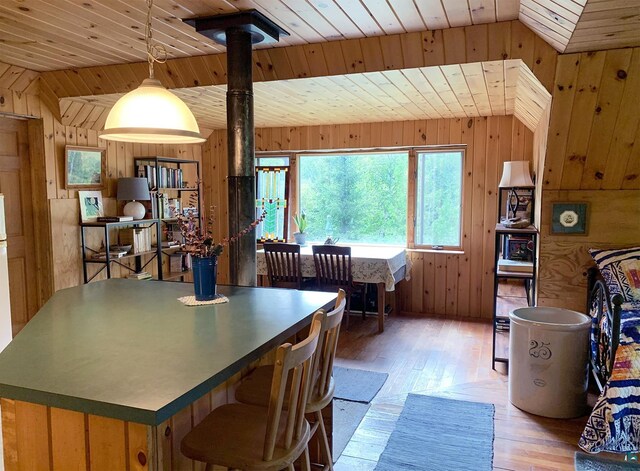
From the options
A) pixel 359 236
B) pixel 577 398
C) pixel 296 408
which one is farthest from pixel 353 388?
pixel 359 236

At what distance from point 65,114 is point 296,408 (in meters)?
3.93

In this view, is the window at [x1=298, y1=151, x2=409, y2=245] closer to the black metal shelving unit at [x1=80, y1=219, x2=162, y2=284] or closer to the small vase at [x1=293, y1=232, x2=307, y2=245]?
the small vase at [x1=293, y1=232, x2=307, y2=245]

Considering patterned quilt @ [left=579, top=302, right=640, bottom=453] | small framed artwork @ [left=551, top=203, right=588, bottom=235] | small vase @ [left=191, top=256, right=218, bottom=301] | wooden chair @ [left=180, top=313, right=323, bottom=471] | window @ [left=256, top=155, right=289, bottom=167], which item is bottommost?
patterned quilt @ [left=579, top=302, right=640, bottom=453]

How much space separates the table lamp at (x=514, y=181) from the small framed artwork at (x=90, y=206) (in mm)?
3861

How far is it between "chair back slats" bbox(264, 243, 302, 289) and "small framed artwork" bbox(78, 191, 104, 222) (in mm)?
1671

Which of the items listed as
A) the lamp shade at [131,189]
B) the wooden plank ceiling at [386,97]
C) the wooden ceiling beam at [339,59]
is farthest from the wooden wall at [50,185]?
the lamp shade at [131,189]

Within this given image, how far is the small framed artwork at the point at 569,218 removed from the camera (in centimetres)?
335

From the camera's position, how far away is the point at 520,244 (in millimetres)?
4043

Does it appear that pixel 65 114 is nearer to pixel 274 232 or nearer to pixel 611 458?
pixel 274 232

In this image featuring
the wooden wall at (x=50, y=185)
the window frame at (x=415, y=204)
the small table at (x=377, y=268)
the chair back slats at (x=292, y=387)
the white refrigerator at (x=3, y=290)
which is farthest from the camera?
the window frame at (x=415, y=204)

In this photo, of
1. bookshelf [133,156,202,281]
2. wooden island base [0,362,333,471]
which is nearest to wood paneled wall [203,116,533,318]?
bookshelf [133,156,202,281]

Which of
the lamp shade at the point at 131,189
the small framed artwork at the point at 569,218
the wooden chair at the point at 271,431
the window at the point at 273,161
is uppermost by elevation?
the window at the point at 273,161

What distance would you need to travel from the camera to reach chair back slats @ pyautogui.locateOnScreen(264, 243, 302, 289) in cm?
502

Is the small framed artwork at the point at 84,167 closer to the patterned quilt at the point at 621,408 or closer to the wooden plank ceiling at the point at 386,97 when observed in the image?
the wooden plank ceiling at the point at 386,97
